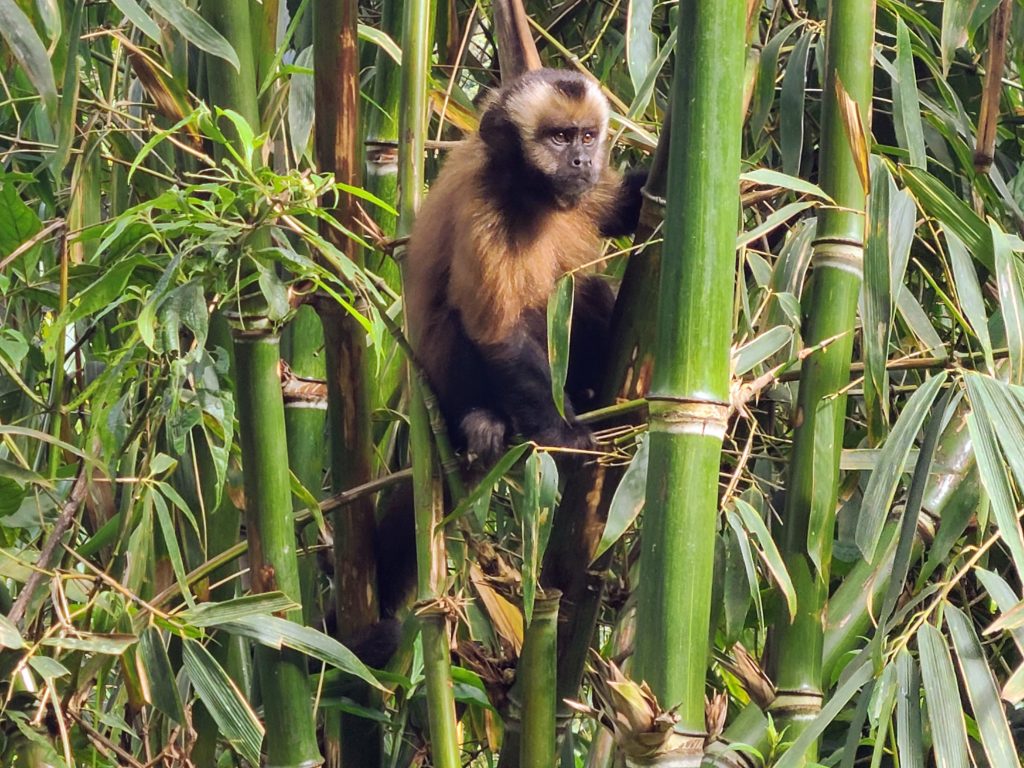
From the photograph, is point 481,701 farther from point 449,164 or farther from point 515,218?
point 449,164

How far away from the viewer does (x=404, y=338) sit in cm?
183

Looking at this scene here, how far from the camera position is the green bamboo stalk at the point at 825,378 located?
1652 mm

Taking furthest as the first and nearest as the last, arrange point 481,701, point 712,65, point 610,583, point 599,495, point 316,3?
point 481,701
point 610,583
point 316,3
point 599,495
point 712,65

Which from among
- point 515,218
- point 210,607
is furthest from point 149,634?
point 515,218

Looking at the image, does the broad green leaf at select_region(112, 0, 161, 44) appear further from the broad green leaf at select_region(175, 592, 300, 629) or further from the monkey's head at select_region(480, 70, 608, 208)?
the monkey's head at select_region(480, 70, 608, 208)

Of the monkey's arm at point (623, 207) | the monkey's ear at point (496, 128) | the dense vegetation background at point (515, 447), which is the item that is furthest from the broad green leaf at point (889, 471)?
the monkey's ear at point (496, 128)

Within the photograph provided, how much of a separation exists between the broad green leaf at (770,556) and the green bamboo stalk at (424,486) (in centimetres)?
42

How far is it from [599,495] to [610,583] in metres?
0.34

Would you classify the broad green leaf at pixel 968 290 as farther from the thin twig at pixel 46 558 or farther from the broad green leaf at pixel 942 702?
the thin twig at pixel 46 558

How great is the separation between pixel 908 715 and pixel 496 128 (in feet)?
5.35

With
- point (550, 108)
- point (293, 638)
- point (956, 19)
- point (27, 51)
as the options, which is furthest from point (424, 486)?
point (550, 108)

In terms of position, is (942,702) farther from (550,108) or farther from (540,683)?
(550,108)

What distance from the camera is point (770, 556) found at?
1587mm

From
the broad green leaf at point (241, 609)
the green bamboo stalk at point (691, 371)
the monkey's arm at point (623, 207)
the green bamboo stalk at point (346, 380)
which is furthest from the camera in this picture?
the monkey's arm at point (623, 207)
